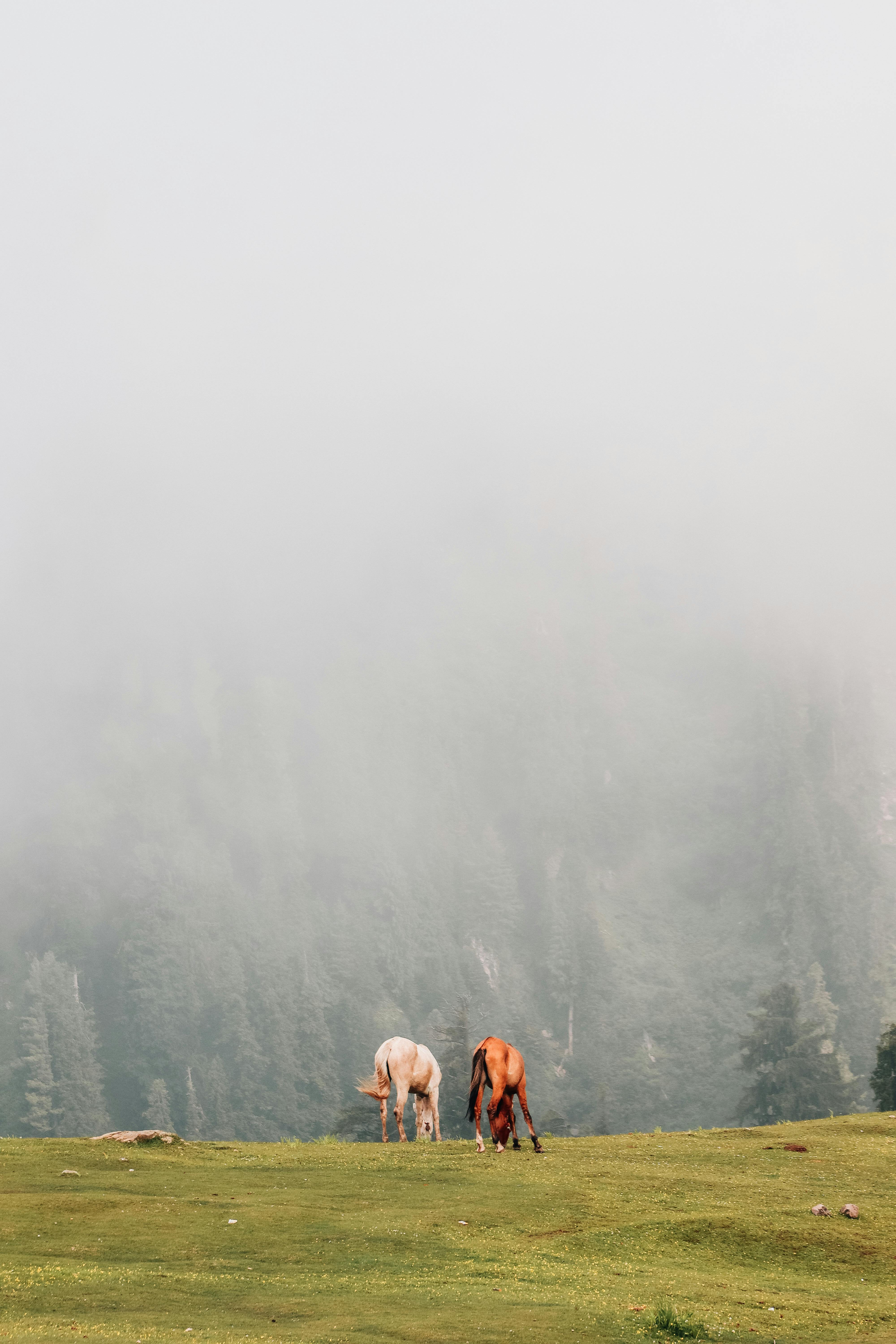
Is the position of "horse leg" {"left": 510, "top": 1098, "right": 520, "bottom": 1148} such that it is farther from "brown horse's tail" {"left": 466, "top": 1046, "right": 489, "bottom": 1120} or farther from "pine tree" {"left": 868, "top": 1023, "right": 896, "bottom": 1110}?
"pine tree" {"left": 868, "top": 1023, "right": 896, "bottom": 1110}

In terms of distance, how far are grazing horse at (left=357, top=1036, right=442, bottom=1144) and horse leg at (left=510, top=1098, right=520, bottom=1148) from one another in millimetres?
5644

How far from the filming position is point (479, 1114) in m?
23.0

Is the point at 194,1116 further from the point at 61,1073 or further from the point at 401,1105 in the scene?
the point at 401,1105

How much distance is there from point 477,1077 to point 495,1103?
0.66 metres

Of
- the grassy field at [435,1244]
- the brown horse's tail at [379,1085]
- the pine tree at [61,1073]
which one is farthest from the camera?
the pine tree at [61,1073]

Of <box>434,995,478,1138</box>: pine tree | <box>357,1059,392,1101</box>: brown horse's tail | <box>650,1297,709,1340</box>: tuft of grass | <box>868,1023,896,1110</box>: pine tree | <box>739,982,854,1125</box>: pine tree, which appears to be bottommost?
Result: <box>739,982,854,1125</box>: pine tree

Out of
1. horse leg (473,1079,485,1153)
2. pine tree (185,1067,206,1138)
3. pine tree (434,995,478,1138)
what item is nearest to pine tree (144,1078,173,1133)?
pine tree (185,1067,206,1138)

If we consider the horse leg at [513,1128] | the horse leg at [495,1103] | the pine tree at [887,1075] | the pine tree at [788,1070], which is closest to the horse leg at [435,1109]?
the horse leg at [513,1128]

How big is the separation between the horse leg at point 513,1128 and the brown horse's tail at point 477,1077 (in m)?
0.78

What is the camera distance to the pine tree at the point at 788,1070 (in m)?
93.2

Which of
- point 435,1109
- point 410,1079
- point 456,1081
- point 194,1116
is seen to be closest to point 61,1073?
point 194,1116

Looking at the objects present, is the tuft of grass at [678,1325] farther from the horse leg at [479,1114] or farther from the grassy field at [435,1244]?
the horse leg at [479,1114]

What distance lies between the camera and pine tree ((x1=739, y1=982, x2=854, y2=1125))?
306 ft

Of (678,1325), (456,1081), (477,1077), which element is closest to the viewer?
(678,1325)
